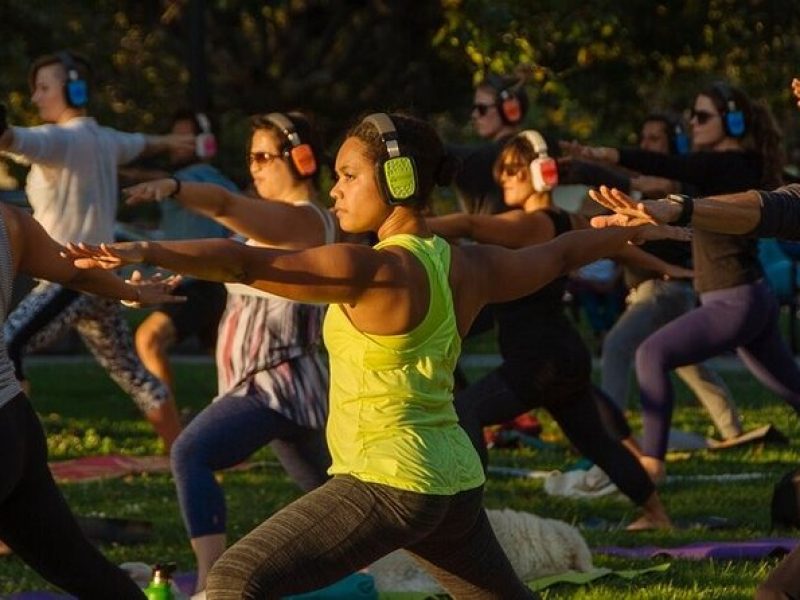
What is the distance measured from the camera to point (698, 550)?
8.40 m

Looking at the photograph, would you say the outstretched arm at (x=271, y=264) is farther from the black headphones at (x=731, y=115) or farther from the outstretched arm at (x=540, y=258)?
the black headphones at (x=731, y=115)

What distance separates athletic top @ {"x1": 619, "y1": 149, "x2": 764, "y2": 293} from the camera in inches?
396

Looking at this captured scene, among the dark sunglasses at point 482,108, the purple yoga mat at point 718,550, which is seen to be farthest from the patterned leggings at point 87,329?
the purple yoga mat at point 718,550

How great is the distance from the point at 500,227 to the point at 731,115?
7.61 ft

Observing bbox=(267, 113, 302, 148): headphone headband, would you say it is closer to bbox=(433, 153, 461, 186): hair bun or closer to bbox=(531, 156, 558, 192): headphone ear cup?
bbox=(531, 156, 558, 192): headphone ear cup

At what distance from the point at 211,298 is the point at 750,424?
143 inches

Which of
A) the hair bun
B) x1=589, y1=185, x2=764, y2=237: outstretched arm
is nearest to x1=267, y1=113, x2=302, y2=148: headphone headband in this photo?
the hair bun

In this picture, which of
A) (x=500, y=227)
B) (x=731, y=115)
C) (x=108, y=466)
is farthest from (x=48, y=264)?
(x=108, y=466)

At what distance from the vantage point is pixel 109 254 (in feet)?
16.4

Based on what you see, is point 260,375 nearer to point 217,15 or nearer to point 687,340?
point 687,340

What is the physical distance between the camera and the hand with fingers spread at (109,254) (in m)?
4.95

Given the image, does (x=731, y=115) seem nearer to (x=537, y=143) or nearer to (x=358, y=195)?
(x=537, y=143)

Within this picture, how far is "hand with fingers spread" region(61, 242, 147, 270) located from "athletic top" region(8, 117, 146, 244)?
17.6ft

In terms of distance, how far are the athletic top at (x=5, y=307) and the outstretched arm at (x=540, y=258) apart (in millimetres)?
1292
